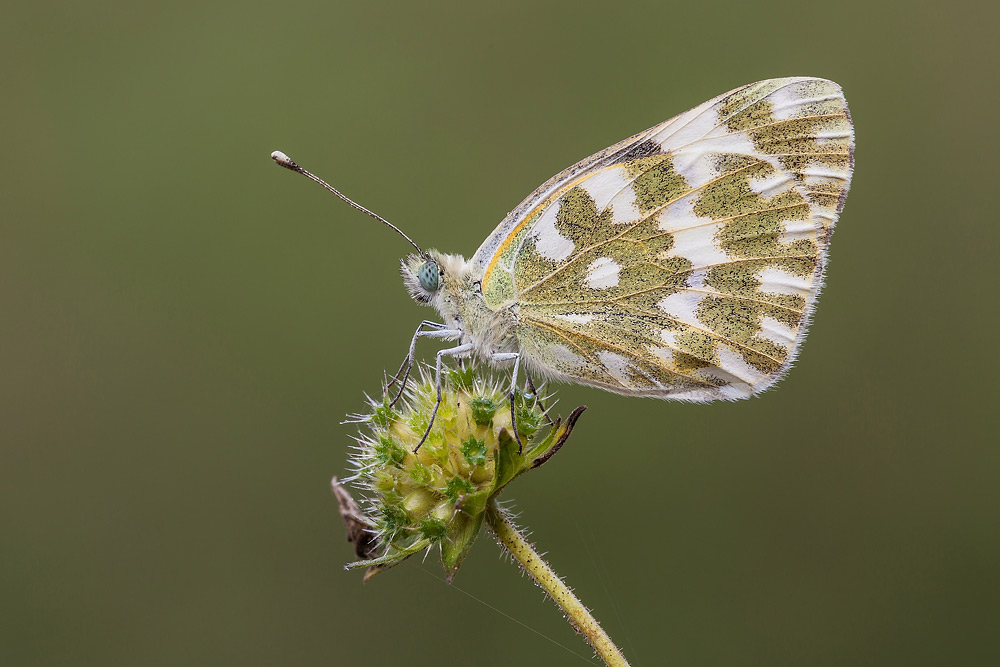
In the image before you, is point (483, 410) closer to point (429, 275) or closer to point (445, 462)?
point (445, 462)

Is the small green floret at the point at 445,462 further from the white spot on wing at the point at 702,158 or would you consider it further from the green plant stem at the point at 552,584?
the white spot on wing at the point at 702,158

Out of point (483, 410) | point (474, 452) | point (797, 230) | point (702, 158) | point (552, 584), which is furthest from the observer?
point (702, 158)

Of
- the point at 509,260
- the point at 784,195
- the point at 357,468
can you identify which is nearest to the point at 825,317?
the point at 784,195

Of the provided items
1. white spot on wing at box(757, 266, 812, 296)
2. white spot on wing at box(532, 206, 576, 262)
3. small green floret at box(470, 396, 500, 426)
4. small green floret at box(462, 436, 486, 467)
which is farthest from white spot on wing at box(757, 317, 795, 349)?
small green floret at box(462, 436, 486, 467)

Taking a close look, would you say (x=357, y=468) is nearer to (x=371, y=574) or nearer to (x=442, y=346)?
(x=371, y=574)

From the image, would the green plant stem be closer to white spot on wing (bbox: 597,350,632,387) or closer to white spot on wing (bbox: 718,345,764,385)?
white spot on wing (bbox: 597,350,632,387)

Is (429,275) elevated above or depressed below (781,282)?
above

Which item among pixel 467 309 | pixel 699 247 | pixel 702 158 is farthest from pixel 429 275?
pixel 702 158
